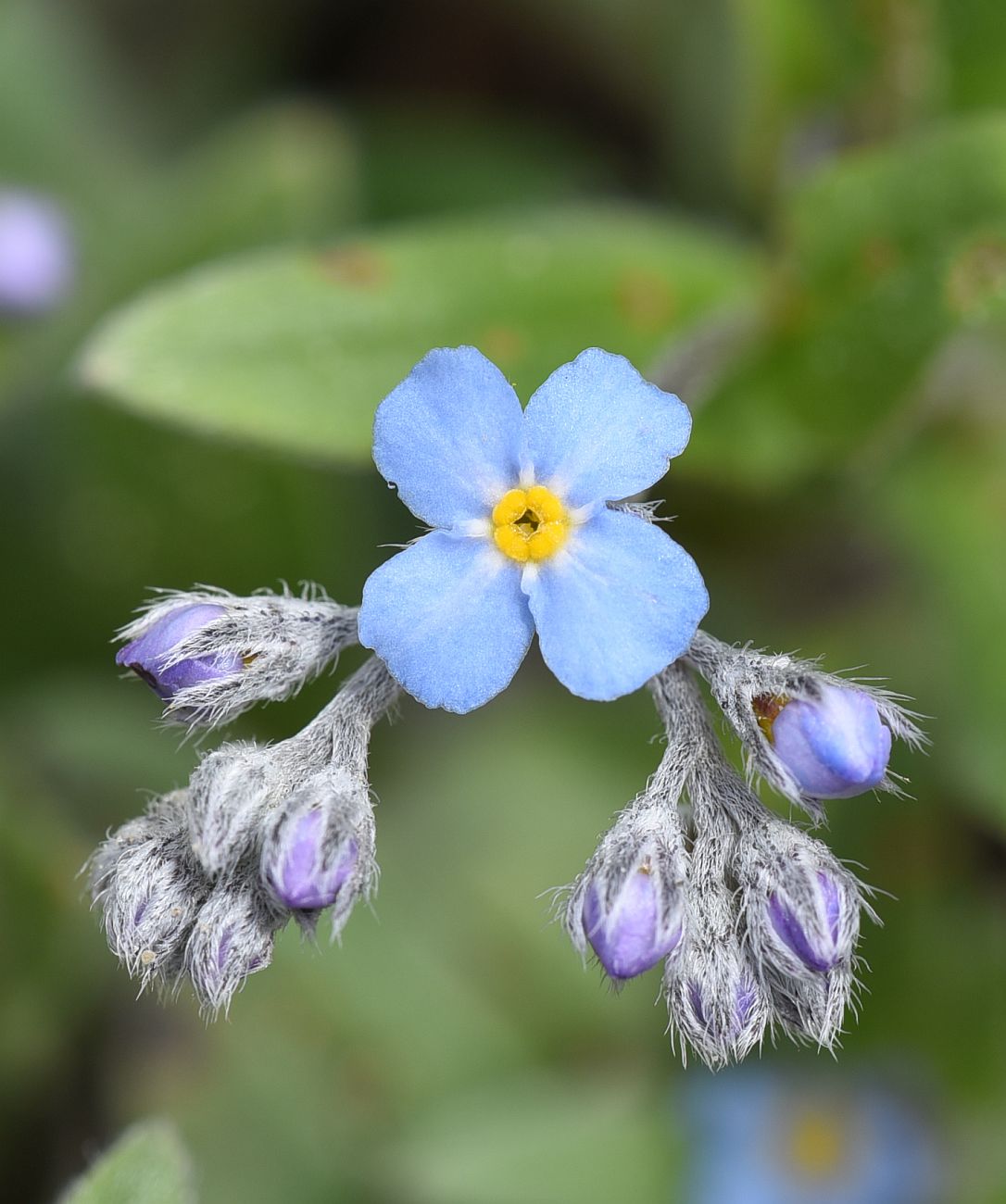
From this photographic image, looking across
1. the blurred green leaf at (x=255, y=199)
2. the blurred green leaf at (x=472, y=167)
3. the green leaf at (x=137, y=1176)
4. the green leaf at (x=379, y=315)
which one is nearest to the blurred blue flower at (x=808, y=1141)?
the green leaf at (x=137, y=1176)

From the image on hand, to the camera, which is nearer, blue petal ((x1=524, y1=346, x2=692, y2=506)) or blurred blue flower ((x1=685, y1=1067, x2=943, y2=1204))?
blue petal ((x1=524, y1=346, x2=692, y2=506))

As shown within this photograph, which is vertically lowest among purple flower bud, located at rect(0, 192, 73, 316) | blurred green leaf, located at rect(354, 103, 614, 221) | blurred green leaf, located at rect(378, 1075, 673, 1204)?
blurred green leaf, located at rect(378, 1075, 673, 1204)

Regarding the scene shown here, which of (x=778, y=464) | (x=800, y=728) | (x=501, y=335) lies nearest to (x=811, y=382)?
(x=778, y=464)

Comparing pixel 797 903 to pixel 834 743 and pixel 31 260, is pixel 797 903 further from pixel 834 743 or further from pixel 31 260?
pixel 31 260

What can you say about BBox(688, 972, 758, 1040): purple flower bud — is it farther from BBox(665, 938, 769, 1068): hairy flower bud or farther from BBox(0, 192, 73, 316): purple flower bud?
BBox(0, 192, 73, 316): purple flower bud

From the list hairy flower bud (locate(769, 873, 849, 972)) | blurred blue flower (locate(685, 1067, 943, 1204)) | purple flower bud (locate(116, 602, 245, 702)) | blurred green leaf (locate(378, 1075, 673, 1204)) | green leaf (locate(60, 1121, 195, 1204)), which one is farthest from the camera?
blurred blue flower (locate(685, 1067, 943, 1204))

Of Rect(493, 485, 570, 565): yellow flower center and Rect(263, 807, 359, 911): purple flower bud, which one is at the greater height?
Rect(493, 485, 570, 565): yellow flower center

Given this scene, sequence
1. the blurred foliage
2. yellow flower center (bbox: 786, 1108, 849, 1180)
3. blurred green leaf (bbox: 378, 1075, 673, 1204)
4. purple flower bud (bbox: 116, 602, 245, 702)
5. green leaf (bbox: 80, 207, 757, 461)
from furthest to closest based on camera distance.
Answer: yellow flower center (bbox: 786, 1108, 849, 1180)
blurred green leaf (bbox: 378, 1075, 673, 1204)
the blurred foliage
green leaf (bbox: 80, 207, 757, 461)
purple flower bud (bbox: 116, 602, 245, 702)

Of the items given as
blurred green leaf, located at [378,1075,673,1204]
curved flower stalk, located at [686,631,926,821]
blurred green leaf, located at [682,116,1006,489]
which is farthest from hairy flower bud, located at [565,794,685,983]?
blurred green leaf, located at [378,1075,673,1204]

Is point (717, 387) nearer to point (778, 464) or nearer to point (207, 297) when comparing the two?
point (778, 464)
